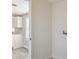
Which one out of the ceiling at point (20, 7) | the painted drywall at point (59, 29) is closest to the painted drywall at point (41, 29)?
the painted drywall at point (59, 29)

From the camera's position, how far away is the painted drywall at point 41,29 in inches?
122

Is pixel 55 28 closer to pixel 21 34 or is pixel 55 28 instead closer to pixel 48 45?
pixel 48 45

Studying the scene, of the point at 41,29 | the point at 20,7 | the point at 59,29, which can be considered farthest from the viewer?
the point at 41,29

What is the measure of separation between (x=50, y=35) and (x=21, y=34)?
0.93m

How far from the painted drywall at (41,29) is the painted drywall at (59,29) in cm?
14

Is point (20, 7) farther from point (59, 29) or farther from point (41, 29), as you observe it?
point (59, 29)

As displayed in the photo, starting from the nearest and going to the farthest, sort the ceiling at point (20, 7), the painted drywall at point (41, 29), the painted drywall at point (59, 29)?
the ceiling at point (20, 7) < the painted drywall at point (59, 29) < the painted drywall at point (41, 29)

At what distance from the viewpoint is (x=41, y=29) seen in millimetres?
3213

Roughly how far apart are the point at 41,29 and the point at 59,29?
19.4 inches

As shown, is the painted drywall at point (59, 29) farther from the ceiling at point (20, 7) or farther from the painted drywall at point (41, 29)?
the ceiling at point (20, 7)

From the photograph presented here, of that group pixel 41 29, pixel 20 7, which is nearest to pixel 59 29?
pixel 41 29
